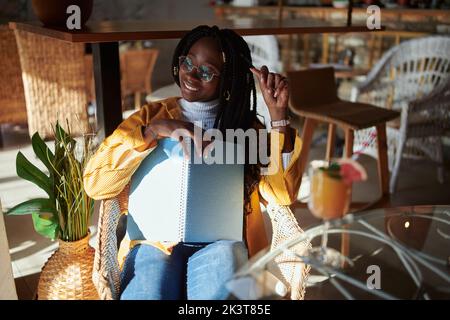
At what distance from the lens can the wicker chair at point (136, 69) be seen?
446 cm

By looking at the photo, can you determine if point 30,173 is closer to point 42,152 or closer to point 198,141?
point 42,152

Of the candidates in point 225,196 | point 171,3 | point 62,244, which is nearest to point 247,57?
point 225,196

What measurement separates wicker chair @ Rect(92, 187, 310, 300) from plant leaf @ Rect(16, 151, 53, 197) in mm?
274

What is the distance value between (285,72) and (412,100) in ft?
2.62

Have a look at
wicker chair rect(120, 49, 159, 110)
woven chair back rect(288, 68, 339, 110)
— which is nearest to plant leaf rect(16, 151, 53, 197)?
woven chair back rect(288, 68, 339, 110)

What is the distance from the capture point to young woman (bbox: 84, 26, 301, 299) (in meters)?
1.31

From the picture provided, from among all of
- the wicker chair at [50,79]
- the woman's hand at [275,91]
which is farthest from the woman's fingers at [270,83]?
the wicker chair at [50,79]

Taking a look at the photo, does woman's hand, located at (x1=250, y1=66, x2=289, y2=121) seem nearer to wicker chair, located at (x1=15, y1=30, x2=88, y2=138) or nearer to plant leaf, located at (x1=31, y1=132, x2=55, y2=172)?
plant leaf, located at (x1=31, y1=132, x2=55, y2=172)

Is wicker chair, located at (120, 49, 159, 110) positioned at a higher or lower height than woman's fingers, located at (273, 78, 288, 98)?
lower

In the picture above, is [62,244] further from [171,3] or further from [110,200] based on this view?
[171,3]

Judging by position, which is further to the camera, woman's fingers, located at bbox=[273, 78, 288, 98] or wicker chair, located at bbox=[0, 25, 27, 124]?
wicker chair, located at bbox=[0, 25, 27, 124]

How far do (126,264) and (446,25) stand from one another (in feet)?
11.4

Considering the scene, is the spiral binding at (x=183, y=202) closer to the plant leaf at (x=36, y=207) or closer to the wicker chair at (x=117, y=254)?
the wicker chair at (x=117, y=254)

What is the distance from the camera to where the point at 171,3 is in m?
6.20
